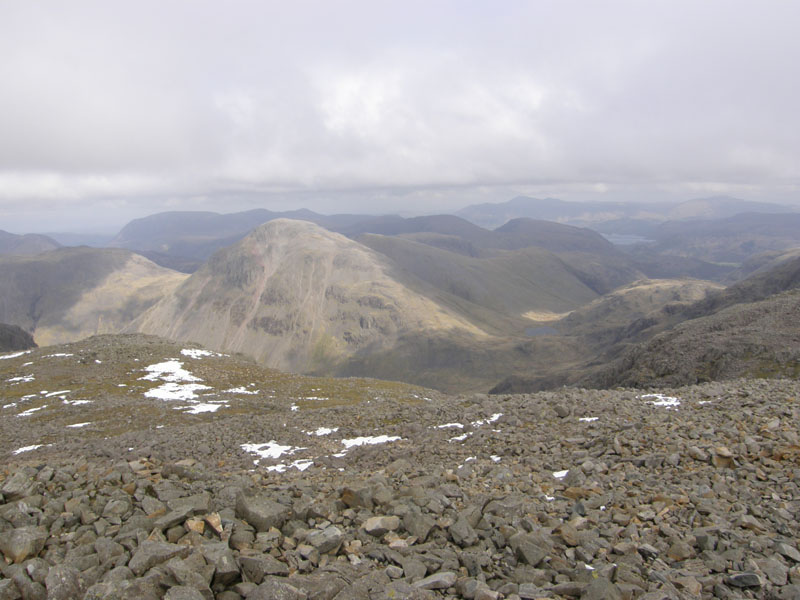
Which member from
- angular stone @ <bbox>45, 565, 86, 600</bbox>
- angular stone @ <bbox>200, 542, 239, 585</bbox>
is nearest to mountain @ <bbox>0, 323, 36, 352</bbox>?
angular stone @ <bbox>45, 565, 86, 600</bbox>

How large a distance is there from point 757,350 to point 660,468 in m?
58.5

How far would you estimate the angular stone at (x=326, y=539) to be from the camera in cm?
1001

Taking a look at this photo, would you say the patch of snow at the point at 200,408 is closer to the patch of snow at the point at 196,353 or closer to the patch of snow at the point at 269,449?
Result: the patch of snow at the point at 269,449

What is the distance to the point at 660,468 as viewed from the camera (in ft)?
52.5

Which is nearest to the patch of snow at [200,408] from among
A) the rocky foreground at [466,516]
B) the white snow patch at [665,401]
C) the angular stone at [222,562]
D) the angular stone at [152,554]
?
the rocky foreground at [466,516]

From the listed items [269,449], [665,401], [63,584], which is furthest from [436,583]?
[665,401]

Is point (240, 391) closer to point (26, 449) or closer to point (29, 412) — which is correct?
point (29, 412)

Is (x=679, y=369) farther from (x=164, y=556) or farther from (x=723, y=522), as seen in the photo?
(x=164, y=556)

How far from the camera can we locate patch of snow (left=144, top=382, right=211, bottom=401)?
51.2m

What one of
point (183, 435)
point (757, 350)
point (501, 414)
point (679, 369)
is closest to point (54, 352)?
point (183, 435)

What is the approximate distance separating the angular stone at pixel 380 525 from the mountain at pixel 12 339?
19721cm

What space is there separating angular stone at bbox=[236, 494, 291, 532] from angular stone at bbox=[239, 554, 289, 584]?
6.07 feet

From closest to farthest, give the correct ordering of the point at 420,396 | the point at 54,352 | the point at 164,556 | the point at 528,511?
1. the point at 164,556
2. the point at 528,511
3. the point at 420,396
4. the point at 54,352

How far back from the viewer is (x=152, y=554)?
8.95 meters
